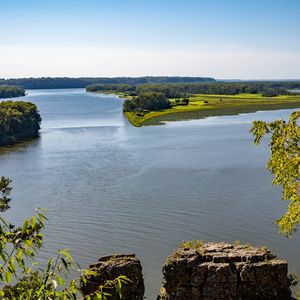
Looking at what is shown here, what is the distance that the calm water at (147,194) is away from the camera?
2330cm

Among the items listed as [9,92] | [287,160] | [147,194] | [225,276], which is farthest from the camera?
[9,92]

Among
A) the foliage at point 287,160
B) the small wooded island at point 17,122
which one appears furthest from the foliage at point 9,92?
the foliage at point 287,160

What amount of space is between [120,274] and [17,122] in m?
55.8

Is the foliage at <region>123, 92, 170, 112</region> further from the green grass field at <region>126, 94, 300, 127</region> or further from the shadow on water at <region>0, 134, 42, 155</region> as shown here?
the shadow on water at <region>0, 134, 42, 155</region>

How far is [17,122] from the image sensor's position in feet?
214

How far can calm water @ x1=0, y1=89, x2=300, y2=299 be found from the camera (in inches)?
917

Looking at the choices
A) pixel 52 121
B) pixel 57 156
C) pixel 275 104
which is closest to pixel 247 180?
pixel 57 156

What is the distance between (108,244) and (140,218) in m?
3.80

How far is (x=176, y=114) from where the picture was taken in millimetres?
93125

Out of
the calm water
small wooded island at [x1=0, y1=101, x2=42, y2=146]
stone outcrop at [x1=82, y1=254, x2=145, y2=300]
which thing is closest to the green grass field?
small wooded island at [x1=0, y1=101, x2=42, y2=146]

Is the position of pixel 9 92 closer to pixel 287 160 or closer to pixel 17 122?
pixel 17 122

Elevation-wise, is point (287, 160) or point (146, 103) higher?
point (287, 160)

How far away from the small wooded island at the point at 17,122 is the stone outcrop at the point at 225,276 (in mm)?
50153

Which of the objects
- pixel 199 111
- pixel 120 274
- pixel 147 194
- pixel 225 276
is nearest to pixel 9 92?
pixel 199 111
